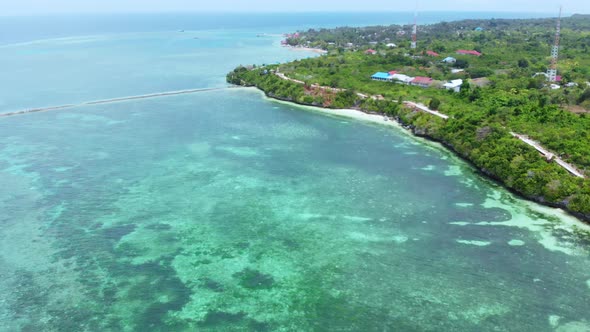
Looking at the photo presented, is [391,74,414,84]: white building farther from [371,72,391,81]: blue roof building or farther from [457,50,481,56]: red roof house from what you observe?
[457,50,481,56]: red roof house

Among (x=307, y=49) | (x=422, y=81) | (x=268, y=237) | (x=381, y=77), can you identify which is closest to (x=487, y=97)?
(x=422, y=81)

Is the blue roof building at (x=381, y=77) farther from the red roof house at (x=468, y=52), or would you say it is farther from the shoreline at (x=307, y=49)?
the shoreline at (x=307, y=49)

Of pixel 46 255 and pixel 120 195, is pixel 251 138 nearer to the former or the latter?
pixel 120 195

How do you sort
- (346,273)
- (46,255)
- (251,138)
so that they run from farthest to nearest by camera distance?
(251,138) → (46,255) → (346,273)

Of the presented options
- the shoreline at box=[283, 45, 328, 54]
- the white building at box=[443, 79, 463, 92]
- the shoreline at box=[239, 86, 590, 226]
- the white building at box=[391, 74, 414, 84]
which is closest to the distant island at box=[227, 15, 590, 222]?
the white building at box=[391, 74, 414, 84]

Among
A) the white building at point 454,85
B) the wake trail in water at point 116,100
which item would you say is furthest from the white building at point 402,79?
the wake trail in water at point 116,100

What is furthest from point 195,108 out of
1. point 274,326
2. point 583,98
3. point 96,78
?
point 583,98

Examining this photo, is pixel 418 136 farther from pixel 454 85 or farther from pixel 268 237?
pixel 268 237
